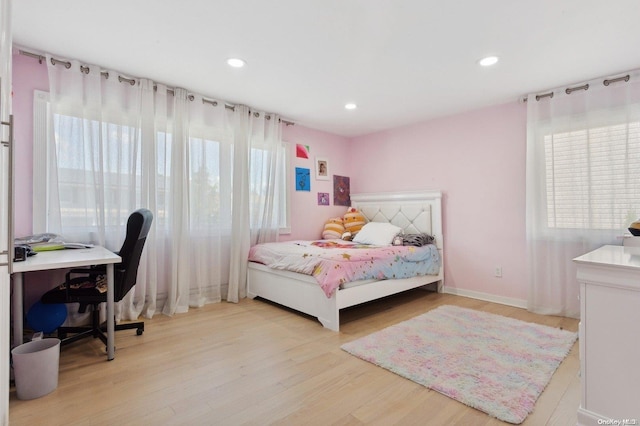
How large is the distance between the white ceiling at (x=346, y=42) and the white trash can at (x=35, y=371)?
2.12 metres

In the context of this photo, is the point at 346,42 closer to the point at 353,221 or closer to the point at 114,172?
the point at 114,172

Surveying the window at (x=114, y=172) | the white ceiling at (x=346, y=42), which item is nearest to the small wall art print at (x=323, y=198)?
the window at (x=114, y=172)

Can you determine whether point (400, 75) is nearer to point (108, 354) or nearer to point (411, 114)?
point (411, 114)

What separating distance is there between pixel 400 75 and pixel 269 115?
182 cm

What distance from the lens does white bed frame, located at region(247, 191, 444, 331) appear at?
112 inches

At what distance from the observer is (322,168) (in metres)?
4.86

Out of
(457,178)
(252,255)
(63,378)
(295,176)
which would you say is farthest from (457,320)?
(63,378)

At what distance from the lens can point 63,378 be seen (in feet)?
6.28

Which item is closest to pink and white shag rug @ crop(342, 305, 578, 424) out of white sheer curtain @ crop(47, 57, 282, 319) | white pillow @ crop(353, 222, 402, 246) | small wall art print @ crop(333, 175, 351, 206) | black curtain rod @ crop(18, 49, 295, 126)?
white pillow @ crop(353, 222, 402, 246)

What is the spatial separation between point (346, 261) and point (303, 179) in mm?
2046

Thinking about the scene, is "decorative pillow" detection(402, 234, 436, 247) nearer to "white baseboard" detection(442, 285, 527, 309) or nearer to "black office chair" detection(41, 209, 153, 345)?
"white baseboard" detection(442, 285, 527, 309)

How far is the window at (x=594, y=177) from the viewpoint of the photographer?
2.76 metres

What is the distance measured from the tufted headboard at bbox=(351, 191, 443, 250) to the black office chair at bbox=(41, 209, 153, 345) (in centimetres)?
317

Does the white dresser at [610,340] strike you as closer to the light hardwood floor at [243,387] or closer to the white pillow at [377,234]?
the light hardwood floor at [243,387]
